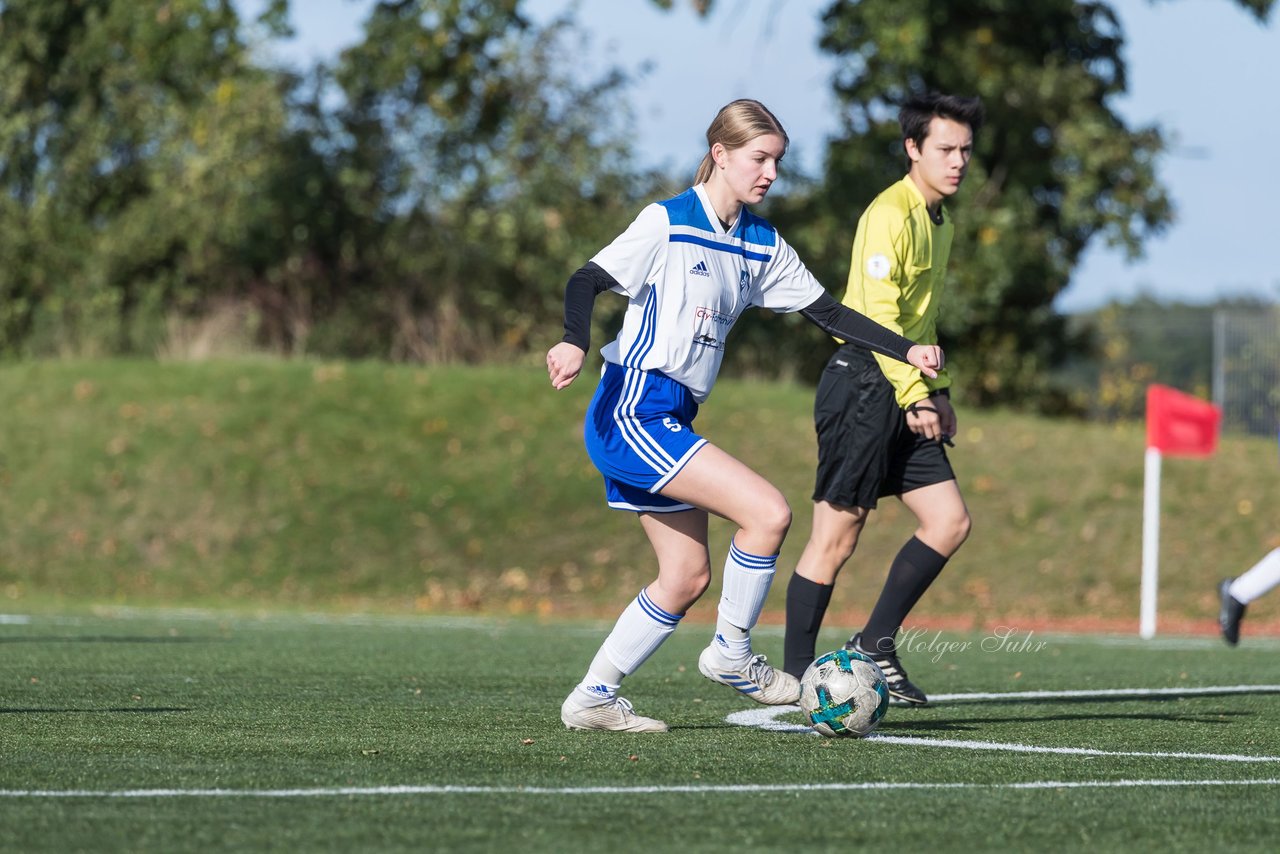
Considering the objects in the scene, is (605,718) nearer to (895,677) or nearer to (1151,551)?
(895,677)

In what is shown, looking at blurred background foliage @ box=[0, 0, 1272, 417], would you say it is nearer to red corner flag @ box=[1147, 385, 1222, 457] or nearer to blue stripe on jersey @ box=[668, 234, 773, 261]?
red corner flag @ box=[1147, 385, 1222, 457]

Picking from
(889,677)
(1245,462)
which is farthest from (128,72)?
(889,677)

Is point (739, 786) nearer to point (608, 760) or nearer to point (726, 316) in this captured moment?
point (608, 760)

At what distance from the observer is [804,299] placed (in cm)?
646

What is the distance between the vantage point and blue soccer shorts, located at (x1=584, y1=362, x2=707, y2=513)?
5855 mm

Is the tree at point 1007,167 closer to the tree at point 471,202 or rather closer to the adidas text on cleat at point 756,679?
the tree at point 471,202

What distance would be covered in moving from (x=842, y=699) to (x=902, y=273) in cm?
196

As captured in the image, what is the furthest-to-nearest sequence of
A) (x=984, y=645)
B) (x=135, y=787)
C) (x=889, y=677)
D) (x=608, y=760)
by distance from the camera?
1. (x=984, y=645)
2. (x=889, y=677)
3. (x=608, y=760)
4. (x=135, y=787)

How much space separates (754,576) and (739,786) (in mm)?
1355

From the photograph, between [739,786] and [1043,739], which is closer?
[739,786]

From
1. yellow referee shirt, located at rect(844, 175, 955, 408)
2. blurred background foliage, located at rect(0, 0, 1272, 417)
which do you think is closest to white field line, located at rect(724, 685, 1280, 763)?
yellow referee shirt, located at rect(844, 175, 955, 408)

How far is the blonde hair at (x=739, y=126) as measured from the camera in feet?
20.1

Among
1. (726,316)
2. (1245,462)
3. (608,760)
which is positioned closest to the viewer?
(608,760)

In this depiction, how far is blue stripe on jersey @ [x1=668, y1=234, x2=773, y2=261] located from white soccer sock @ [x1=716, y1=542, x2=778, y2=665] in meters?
0.99
